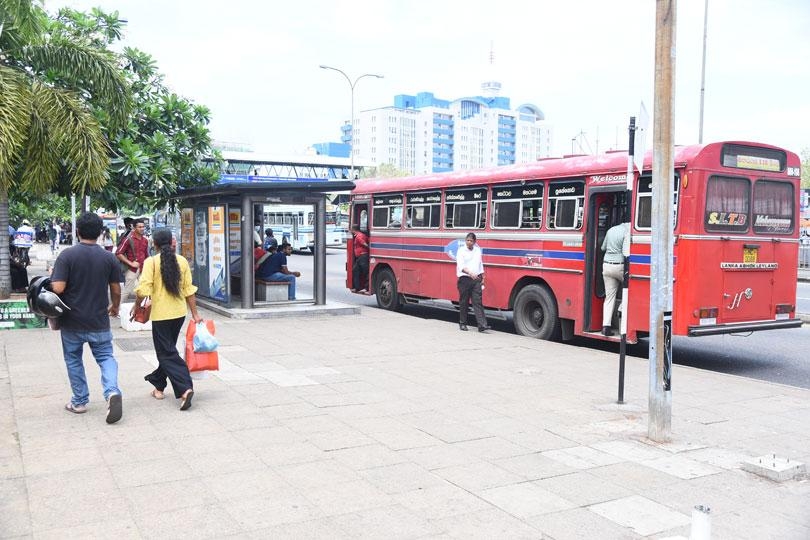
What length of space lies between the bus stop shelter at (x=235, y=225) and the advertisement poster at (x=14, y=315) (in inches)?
144

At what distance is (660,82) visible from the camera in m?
6.38

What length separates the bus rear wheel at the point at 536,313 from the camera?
1211cm

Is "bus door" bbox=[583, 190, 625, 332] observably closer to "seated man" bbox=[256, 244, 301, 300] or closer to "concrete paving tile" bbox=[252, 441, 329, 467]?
"seated man" bbox=[256, 244, 301, 300]

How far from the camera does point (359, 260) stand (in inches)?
691

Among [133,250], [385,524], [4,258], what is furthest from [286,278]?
[385,524]

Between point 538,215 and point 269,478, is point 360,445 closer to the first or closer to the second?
point 269,478

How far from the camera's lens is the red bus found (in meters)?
9.97

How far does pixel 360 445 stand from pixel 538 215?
278 inches

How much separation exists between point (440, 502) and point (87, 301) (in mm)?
3680

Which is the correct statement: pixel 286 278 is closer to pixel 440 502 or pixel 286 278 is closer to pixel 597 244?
pixel 597 244

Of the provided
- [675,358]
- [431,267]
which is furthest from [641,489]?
[431,267]

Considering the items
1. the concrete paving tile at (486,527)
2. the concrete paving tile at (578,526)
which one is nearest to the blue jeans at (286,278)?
the concrete paving tile at (486,527)

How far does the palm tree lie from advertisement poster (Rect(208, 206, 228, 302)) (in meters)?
2.32

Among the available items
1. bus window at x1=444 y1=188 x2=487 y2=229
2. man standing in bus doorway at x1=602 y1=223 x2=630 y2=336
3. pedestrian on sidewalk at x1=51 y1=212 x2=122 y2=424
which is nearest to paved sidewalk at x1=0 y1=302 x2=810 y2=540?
pedestrian on sidewalk at x1=51 y1=212 x2=122 y2=424
